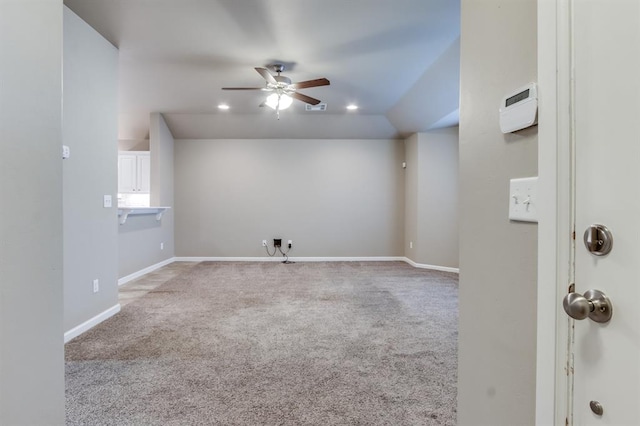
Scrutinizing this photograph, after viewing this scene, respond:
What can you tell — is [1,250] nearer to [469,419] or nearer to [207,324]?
[469,419]

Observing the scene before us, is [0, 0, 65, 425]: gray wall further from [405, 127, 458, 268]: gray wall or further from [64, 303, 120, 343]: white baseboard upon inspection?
[405, 127, 458, 268]: gray wall

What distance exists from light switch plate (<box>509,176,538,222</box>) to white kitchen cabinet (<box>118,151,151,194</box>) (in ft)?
20.5

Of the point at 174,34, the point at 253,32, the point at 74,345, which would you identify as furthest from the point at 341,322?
the point at 174,34

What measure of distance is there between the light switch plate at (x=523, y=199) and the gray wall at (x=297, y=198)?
549cm

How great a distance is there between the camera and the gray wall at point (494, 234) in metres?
0.85

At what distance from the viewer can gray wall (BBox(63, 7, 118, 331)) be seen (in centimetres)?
260

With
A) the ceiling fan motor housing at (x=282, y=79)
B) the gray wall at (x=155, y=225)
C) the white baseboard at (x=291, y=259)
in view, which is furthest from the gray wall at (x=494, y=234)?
the white baseboard at (x=291, y=259)

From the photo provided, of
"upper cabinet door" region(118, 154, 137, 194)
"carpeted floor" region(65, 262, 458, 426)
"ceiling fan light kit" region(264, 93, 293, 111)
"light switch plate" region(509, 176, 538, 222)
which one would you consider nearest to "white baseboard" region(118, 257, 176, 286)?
"carpeted floor" region(65, 262, 458, 426)

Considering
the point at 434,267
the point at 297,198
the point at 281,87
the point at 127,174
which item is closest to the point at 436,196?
the point at 434,267

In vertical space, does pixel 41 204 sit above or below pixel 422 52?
below

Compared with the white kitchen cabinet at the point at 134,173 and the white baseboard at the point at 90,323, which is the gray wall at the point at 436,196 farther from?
the white kitchen cabinet at the point at 134,173

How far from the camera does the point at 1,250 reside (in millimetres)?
940

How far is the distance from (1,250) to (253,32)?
272 centimetres

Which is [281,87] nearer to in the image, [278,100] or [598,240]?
[278,100]
